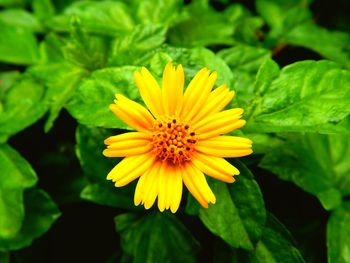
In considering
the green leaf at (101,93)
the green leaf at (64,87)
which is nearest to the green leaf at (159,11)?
the green leaf at (64,87)

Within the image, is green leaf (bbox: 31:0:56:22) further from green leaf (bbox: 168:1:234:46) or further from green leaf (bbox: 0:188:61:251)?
green leaf (bbox: 0:188:61:251)

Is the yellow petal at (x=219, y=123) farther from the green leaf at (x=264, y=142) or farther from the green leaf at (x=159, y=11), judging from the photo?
the green leaf at (x=159, y=11)

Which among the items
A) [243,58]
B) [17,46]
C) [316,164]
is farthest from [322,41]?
[17,46]

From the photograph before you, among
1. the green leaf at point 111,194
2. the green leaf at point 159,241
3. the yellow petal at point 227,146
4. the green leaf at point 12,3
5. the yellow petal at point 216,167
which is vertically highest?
the green leaf at point 12,3

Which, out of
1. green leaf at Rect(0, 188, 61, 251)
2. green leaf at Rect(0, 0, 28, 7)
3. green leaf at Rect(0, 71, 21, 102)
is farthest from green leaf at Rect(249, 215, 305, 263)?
green leaf at Rect(0, 0, 28, 7)

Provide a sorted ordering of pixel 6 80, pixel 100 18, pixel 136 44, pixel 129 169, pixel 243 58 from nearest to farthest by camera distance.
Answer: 1. pixel 129 169
2. pixel 136 44
3. pixel 243 58
4. pixel 100 18
5. pixel 6 80

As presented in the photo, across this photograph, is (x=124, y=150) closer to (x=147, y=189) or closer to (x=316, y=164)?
(x=147, y=189)
